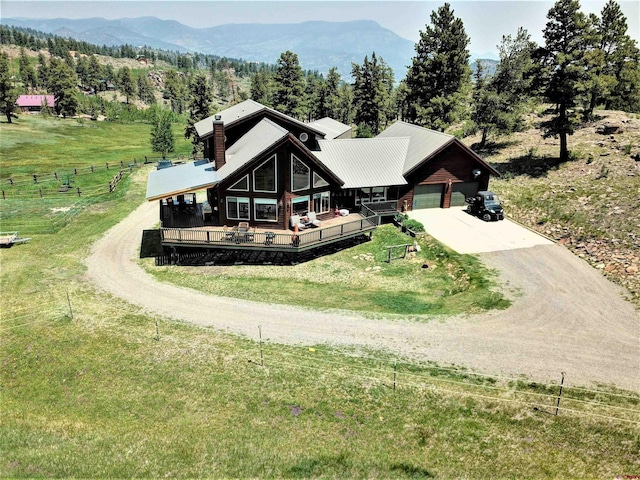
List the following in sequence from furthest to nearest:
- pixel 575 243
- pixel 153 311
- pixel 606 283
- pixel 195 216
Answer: pixel 195 216 → pixel 575 243 → pixel 606 283 → pixel 153 311

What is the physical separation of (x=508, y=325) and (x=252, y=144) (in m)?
21.0

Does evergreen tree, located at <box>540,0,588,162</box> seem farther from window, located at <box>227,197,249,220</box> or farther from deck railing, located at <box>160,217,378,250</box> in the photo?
window, located at <box>227,197,249,220</box>

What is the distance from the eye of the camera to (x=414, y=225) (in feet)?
102

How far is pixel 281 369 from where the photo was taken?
647 inches

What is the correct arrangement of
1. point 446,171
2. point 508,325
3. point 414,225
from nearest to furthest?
point 508,325, point 414,225, point 446,171

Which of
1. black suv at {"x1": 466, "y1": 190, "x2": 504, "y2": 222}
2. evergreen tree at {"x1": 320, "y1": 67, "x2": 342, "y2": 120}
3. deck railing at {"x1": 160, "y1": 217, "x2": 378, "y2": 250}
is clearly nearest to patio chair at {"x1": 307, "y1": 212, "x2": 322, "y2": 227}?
deck railing at {"x1": 160, "y1": 217, "x2": 378, "y2": 250}

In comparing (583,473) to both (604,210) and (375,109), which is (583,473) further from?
(375,109)

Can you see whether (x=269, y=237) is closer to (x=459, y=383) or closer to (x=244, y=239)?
(x=244, y=239)

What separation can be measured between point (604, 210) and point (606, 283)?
8.89 meters

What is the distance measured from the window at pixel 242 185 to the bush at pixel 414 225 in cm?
1240

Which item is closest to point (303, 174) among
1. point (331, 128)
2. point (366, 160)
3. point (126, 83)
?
point (366, 160)

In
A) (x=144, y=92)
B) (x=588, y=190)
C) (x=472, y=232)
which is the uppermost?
(x=144, y=92)

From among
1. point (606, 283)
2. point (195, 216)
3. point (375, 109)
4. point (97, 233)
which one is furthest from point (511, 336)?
point (375, 109)

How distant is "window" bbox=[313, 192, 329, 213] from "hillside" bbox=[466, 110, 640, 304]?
15628 mm
